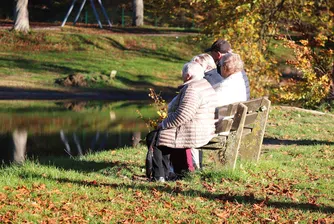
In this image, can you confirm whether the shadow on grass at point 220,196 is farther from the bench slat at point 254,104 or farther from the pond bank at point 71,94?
the pond bank at point 71,94

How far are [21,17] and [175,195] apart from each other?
30.6m

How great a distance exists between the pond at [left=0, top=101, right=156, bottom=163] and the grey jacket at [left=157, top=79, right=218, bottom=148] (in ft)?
15.2

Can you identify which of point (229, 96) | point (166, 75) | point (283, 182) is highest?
point (229, 96)

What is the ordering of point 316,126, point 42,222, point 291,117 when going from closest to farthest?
A: point 42,222 < point 316,126 < point 291,117

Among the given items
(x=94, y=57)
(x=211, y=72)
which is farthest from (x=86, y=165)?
(x=94, y=57)

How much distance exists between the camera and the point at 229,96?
9.60 m

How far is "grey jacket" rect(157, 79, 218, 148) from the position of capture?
8.55 meters

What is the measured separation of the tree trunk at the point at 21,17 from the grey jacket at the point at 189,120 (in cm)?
2908

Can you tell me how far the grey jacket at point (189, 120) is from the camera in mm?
8547

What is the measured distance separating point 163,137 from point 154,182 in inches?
21.8

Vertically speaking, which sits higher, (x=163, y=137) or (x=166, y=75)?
(x=163, y=137)

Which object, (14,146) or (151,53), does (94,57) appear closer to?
(151,53)

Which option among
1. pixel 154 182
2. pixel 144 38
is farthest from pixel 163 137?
pixel 144 38

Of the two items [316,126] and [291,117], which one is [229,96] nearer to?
[316,126]
